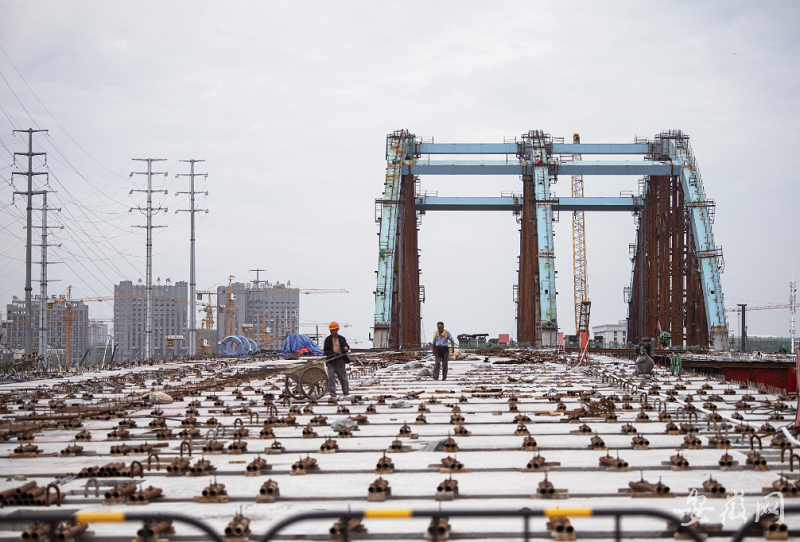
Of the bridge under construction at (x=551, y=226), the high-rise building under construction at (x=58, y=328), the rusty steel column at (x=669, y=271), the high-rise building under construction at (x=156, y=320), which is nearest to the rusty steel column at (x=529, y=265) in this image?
the bridge under construction at (x=551, y=226)

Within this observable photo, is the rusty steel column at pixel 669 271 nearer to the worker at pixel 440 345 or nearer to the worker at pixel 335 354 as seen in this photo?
the worker at pixel 440 345

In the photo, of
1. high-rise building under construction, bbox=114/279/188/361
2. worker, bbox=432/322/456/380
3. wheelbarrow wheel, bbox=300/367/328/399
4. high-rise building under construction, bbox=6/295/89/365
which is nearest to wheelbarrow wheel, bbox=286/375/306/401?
wheelbarrow wheel, bbox=300/367/328/399

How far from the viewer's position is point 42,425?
1254 centimetres

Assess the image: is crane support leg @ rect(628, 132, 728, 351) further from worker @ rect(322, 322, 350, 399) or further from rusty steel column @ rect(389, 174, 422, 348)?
worker @ rect(322, 322, 350, 399)

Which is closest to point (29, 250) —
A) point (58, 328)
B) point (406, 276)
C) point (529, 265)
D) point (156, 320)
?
point (406, 276)

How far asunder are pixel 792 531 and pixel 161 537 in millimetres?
5265

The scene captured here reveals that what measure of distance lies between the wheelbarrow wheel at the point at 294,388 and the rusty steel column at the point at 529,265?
32960mm

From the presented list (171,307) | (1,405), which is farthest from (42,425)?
(171,307)

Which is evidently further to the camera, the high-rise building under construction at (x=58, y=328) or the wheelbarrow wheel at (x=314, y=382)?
the high-rise building under construction at (x=58, y=328)

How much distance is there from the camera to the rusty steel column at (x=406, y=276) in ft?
161

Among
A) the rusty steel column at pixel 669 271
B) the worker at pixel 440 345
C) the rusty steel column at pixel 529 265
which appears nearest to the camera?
the worker at pixel 440 345

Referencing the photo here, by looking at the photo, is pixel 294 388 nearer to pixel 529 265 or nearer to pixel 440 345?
pixel 440 345

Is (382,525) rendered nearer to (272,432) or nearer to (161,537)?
(161,537)

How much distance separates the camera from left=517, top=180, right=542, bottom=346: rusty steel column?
166ft
